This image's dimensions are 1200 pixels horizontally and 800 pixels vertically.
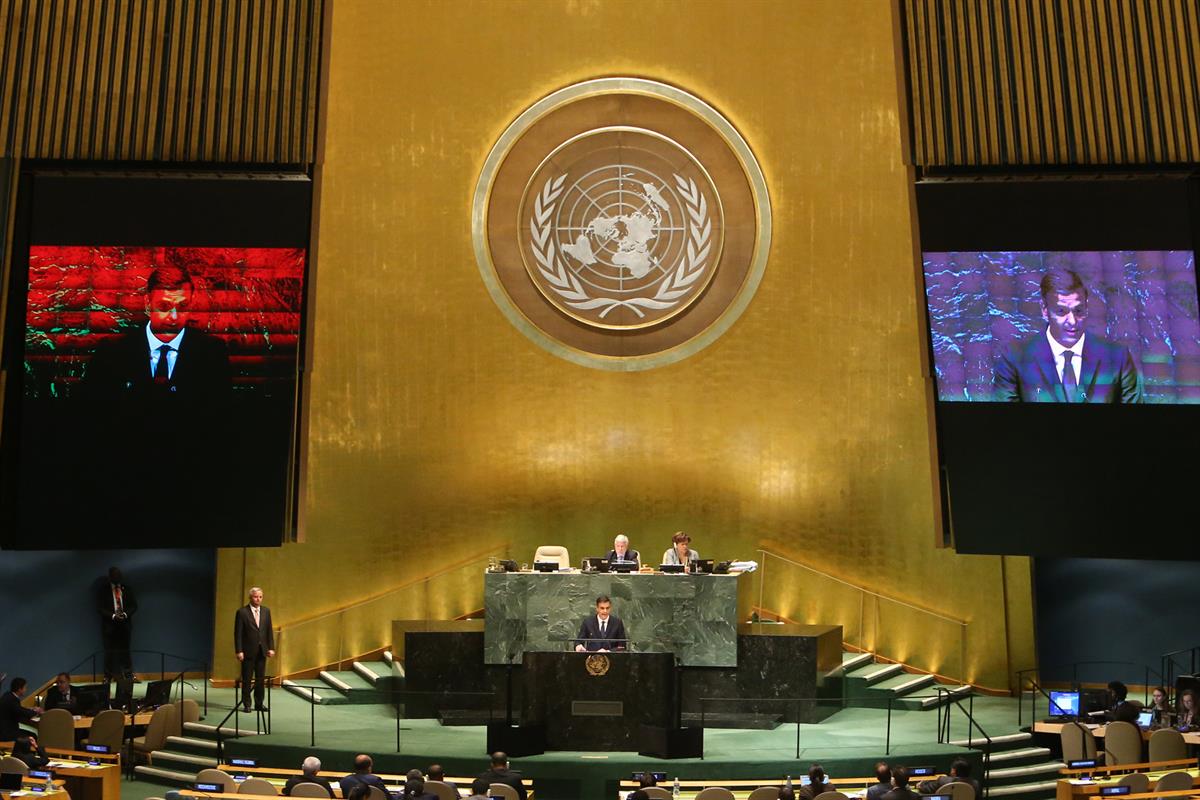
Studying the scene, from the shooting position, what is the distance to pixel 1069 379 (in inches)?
504

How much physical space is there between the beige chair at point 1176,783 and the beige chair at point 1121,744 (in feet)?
6.58

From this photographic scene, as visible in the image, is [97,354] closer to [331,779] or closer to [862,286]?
[331,779]

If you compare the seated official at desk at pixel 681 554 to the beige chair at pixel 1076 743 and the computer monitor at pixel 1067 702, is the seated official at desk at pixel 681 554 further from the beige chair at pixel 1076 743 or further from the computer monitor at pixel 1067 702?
the beige chair at pixel 1076 743

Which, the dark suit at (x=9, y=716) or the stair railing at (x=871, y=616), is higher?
the stair railing at (x=871, y=616)

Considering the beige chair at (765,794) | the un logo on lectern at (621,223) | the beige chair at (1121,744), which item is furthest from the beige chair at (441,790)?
the un logo on lectern at (621,223)

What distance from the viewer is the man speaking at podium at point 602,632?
12.1 meters

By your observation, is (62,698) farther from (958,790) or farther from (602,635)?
(958,790)

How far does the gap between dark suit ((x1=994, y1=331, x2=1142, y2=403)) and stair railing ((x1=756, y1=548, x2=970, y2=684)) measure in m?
2.83

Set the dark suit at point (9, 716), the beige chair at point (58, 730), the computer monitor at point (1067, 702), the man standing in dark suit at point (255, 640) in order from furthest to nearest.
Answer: the man standing in dark suit at point (255, 640) → the computer monitor at point (1067, 702) → the beige chair at point (58, 730) → the dark suit at point (9, 716)

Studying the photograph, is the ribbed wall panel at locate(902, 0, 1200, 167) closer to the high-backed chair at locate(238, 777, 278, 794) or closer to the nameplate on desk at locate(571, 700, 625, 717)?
the nameplate on desk at locate(571, 700, 625, 717)

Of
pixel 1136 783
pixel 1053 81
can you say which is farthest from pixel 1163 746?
pixel 1053 81

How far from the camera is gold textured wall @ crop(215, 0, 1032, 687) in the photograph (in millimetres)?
15062

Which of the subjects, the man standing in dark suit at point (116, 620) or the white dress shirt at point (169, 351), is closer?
the white dress shirt at point (169, 351)

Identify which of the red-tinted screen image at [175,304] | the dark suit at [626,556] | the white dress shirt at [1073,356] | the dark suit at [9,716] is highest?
the red-tinted screen image at [175,304]
